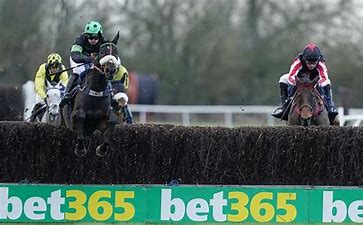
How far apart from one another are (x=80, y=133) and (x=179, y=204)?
1373 millimetres

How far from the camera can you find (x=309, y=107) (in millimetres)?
12242

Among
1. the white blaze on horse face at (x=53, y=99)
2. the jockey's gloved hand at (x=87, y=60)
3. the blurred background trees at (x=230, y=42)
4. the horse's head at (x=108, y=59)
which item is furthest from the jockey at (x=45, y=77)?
the blurred background trees at (x=230, y=42)

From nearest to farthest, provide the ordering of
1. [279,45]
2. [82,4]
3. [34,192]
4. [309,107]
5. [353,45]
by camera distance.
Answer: [34,192]
[309,107]
[82,4]
[353,45]
[279,45]

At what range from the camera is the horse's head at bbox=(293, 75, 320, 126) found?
12.2 metres

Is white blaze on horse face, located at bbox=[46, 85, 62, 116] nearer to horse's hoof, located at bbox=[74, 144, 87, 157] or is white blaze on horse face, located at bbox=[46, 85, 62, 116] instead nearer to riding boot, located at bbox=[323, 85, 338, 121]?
horse's hoof, located at bbox=[74, 144, 87, 157]

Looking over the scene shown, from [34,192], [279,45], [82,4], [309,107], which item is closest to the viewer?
[34,192]

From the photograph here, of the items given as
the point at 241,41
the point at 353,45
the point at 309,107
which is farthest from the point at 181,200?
the point at 241,41

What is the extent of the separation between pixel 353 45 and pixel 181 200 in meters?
28.2

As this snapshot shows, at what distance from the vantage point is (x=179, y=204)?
427 inches

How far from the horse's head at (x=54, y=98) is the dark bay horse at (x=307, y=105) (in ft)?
10.4

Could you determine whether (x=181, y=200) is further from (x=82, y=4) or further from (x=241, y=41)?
(x=241, y=41)

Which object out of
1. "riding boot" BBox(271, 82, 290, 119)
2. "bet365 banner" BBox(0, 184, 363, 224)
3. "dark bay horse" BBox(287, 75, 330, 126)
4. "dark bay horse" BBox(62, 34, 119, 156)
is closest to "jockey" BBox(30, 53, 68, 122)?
"dark bay horse" BBox(62, 34, 119, 156)

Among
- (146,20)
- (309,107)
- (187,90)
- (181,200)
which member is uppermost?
(146,20)

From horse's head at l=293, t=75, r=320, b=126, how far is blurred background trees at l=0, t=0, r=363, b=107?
80.5ft
